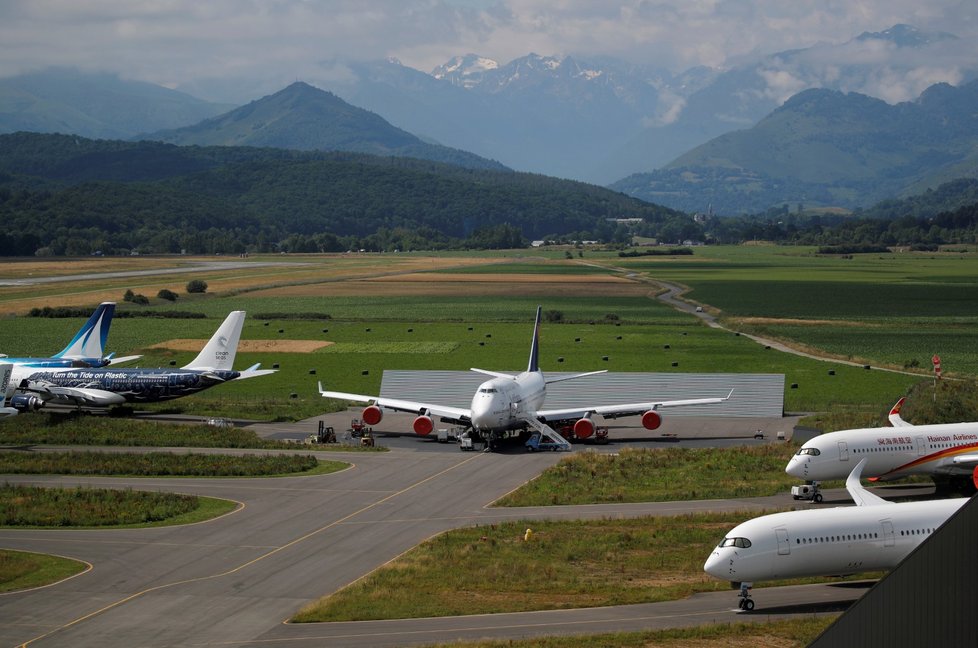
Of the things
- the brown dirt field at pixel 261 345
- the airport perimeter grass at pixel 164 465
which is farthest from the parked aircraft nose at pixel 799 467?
the brown dirt field at pixel 261 345

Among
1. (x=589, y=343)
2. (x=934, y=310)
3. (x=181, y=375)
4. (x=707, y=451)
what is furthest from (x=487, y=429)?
(x=934, y=310)

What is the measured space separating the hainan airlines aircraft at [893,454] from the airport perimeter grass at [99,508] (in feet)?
103

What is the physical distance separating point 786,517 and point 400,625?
15.7m

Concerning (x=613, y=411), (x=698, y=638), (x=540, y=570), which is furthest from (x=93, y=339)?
(x=698, y=638)

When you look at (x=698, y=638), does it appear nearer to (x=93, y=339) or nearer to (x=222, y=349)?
(x=222, y=349)

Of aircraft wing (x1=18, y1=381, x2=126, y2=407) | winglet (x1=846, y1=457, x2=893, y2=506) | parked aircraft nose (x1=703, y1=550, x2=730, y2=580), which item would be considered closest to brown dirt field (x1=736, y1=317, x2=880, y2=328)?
aircraft wing (x1=18, y1=381, x2=126, y2=407)

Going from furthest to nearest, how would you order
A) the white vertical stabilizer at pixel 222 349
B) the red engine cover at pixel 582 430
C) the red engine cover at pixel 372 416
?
1. the white vertical stabilizer at pixel 222 349
2. the red engine cover at pixel 372 416
3. the red engine cover at pixel 582 430

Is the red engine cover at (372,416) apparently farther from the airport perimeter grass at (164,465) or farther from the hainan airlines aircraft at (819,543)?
the hainan airlines aircraft at (819,543)

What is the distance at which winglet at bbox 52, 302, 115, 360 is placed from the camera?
107 metres

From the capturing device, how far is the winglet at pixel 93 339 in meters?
107

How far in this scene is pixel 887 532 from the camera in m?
50.2

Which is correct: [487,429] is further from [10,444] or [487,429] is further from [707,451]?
[10,444]

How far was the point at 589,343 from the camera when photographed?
14738 centimetres

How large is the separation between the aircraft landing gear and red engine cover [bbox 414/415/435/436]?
44869mm
